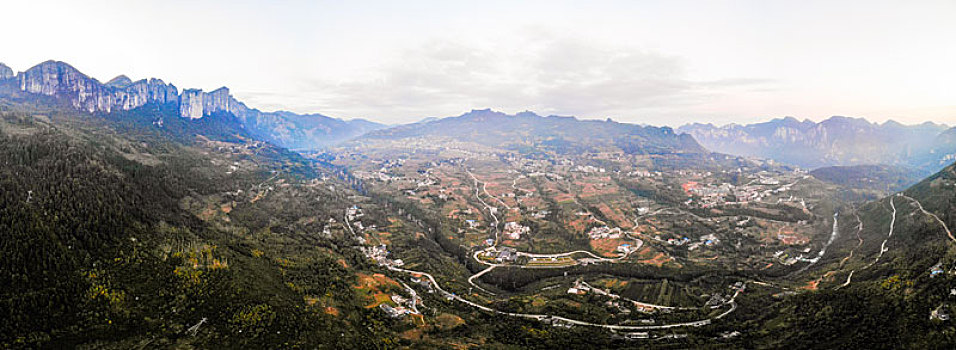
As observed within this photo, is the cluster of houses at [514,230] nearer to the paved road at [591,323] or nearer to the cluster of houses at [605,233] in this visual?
the cluster of houses at [605,233]

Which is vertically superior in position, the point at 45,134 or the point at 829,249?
the point at 45,134

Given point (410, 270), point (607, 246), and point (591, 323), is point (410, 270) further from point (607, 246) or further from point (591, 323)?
point (607, 246)

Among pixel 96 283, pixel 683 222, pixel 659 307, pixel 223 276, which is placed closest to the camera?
pixel 96 283

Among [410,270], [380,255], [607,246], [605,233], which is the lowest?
[410,270]

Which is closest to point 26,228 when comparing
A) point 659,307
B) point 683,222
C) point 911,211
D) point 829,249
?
point 659,307

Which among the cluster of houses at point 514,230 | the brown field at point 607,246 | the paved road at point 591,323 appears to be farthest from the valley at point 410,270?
the cluster of houses at point 514,230

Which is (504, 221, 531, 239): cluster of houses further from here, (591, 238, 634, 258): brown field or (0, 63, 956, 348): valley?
(591, 238, 634, 258): brown field

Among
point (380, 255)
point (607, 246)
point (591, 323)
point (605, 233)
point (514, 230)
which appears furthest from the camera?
point (514, 230)

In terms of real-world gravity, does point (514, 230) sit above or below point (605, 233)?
below

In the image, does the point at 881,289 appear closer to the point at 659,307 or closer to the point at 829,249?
the point at 659,307

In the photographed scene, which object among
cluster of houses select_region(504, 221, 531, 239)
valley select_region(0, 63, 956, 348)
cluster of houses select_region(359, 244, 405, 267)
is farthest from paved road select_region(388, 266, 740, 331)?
cluster of houses select_region(504, 221, 531, 239)

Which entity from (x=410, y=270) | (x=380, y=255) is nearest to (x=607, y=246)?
(x=410, y=270)
